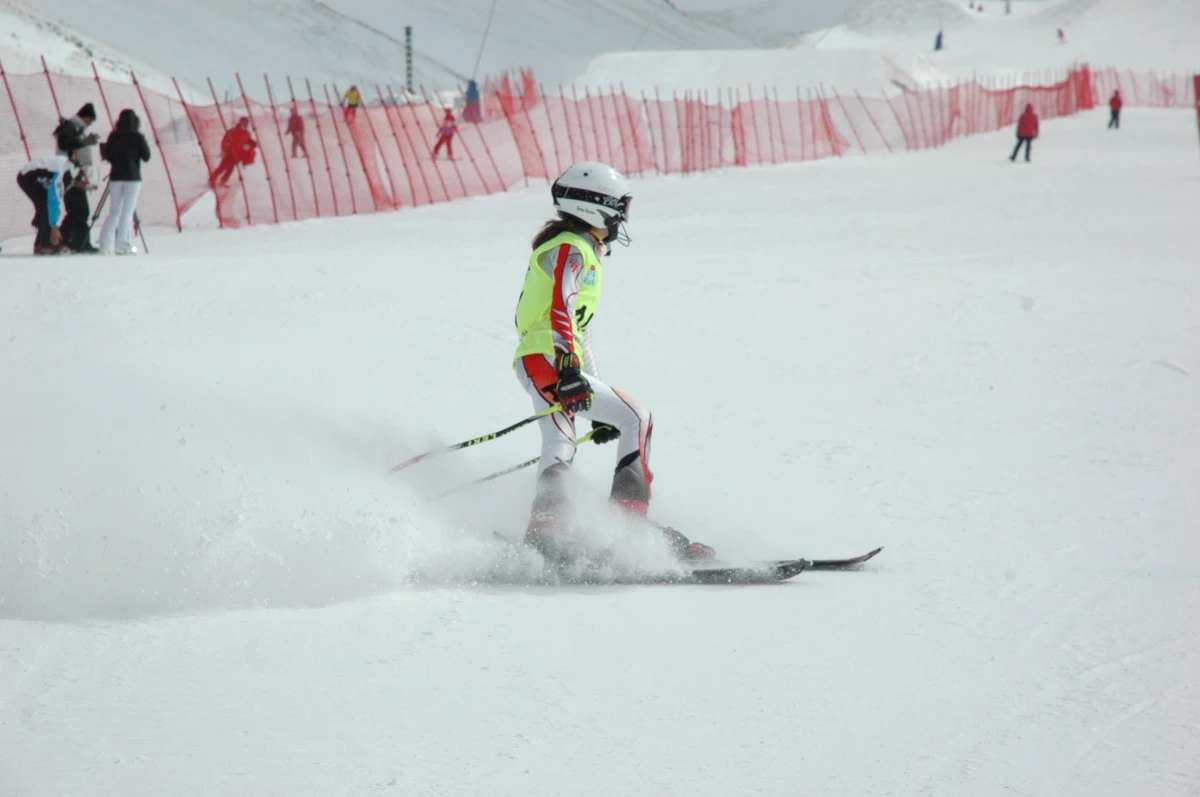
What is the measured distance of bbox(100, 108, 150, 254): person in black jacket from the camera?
44.0ft

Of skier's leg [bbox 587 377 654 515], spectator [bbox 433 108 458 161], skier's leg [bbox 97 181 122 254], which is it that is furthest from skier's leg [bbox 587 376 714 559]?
spectator [bbox 433 108 458 161]

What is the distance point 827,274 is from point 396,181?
9.88 m

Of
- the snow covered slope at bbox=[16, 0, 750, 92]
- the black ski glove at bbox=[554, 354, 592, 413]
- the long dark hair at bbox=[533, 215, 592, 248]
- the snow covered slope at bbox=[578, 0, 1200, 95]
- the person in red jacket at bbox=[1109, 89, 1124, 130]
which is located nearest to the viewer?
the black ski glove at bbox=[554, 354, 592, 413]

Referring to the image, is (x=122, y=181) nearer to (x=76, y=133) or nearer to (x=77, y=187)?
(x=77, y=187)

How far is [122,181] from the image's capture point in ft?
43.8

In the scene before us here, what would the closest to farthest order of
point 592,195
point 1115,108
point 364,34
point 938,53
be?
point 592,195 → point 1115,108 → point 364,34 → point 938,53

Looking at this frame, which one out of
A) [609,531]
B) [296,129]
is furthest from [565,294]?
[296,129]

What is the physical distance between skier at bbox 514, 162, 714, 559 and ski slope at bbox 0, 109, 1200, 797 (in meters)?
0.40

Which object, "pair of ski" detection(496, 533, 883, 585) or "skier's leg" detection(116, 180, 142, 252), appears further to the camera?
"skier's leg" detection(116, 180, 142, 252)

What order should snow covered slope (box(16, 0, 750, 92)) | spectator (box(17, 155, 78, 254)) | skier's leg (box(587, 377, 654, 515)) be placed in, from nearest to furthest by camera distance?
skier's leg (box(587, 377, 654, 515)) < spectator (box(17, 155, 78, 254)) < snow covered slope (box(16, 0, 750, 92))

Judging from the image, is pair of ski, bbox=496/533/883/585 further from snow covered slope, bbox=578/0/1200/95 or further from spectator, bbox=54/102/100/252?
snow covered slope, bbox=578/0/1200/95

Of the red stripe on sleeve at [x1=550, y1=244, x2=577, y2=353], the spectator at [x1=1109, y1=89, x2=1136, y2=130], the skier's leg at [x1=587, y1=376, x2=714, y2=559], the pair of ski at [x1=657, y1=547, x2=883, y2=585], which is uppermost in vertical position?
the red stripe on sleeve at [x1=550, y1=244, x2=577, y2=353]

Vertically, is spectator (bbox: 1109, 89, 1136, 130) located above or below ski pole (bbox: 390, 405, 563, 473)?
below

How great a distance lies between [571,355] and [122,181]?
10.0 m
